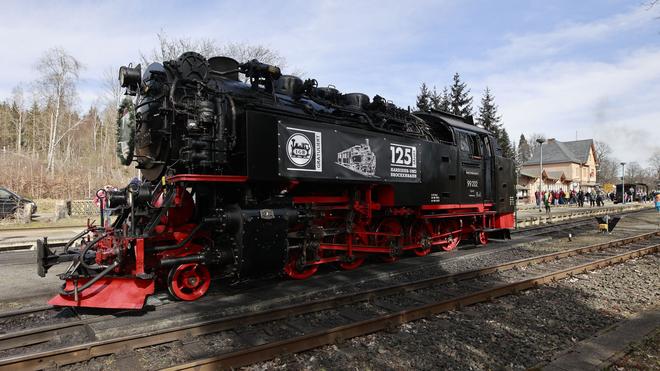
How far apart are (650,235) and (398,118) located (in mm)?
10428

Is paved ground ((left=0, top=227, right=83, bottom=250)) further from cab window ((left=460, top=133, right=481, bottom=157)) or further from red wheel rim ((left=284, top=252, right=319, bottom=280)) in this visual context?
cab window ((left=460, top=133, right=481, bottom=157))

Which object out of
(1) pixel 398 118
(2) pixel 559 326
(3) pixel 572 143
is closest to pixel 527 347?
(2) pixel 559 326

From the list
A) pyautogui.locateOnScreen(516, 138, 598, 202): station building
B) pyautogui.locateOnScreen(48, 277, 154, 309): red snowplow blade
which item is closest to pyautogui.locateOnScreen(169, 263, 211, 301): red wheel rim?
pyautogui.locateOnScreen(48, 277, 154, 309): red snowplow blade

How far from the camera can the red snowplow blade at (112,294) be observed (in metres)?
5.20

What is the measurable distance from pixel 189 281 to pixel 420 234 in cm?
553

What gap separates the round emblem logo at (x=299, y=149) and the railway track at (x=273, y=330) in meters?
2.14

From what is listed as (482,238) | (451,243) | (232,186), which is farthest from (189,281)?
(482,238)

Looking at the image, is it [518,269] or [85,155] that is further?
[85,155]

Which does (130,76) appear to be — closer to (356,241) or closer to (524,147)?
(356,241)

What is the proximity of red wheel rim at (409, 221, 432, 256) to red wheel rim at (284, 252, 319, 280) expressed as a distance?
297 cm

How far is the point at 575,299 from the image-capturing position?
253 inches

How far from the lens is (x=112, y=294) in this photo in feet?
17.5

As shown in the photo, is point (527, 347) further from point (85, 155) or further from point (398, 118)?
point (85, 155)

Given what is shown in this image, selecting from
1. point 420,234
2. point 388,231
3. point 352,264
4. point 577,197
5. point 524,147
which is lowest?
point 352,264
